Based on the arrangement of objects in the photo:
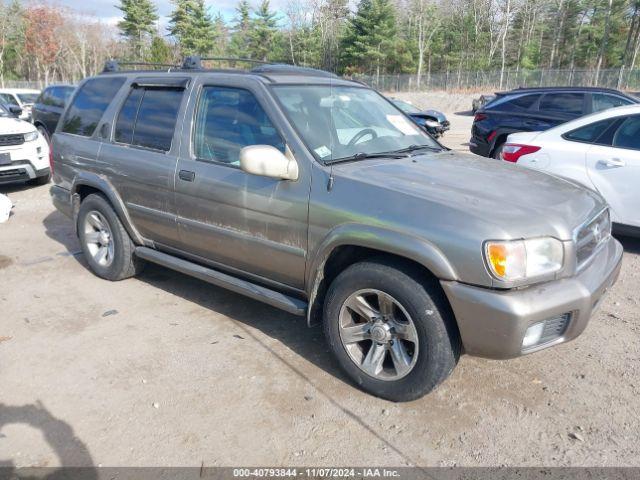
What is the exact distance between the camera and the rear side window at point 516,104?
9.40 m

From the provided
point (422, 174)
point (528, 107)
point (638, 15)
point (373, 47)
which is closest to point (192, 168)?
point (422, 174)

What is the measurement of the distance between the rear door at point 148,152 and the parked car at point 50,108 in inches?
398

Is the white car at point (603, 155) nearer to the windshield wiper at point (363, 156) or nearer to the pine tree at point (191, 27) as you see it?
the windshield wiper at point (363, 156)

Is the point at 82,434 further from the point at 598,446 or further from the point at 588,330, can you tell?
the point at 588,330

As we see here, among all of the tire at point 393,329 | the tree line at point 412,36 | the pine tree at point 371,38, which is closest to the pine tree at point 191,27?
the tree line at point 412,36

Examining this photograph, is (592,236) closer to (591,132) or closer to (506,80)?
(591,132)

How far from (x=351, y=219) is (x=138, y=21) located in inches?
2406

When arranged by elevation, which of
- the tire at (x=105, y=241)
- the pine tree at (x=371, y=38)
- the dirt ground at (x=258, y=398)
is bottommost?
the dirt ground at (x=258, y=398)

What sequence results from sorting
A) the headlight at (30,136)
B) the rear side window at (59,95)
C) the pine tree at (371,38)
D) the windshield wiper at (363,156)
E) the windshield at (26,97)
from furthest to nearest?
the pine tree at (371,38) < the windshield at (26,97) < the rear side window at (59,95) < the headlight at (30,136) < the windshield wiper at (363,156)

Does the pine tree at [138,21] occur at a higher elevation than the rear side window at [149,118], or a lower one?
higher

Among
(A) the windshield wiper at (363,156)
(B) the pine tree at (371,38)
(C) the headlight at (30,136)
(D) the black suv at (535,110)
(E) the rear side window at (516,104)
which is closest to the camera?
(A) the windshield wiper at (363,156)

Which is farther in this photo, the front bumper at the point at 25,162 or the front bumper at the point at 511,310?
the front bumper at the point at 25,162

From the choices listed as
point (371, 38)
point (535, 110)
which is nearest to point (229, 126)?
point (535, 110)

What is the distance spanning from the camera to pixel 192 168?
3.89 meters
